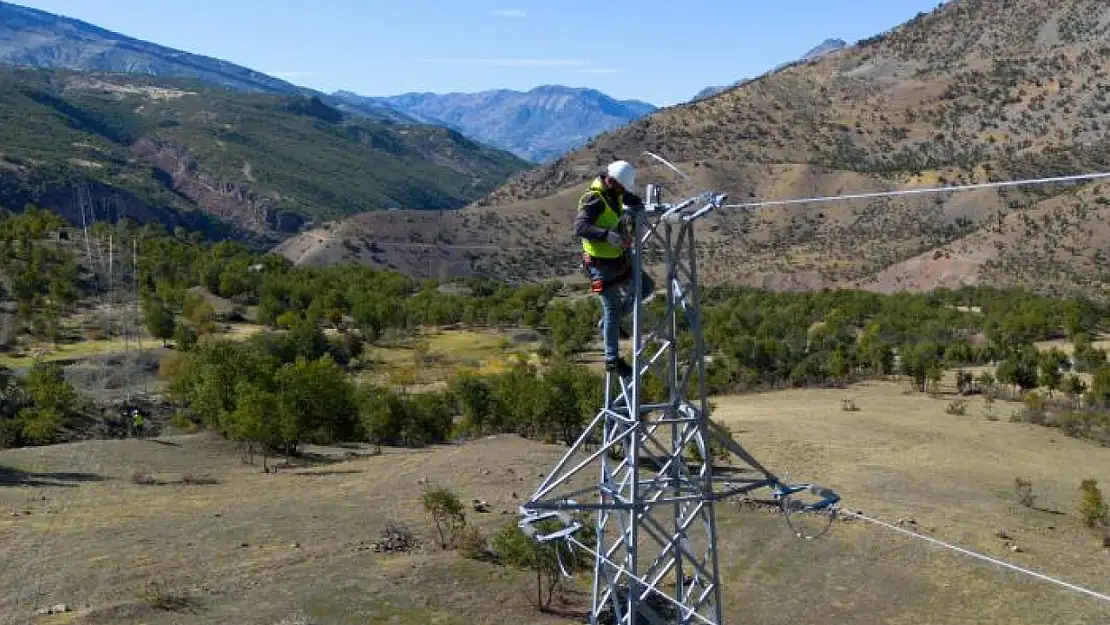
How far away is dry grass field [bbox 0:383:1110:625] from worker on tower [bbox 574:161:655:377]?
11.6m

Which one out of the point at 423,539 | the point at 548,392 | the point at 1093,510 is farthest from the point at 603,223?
the point at 548,392

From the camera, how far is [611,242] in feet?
35.2

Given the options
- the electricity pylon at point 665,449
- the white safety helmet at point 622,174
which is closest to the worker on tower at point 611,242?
the white safety helmet at point 622,174

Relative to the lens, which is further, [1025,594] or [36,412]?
[36,412]

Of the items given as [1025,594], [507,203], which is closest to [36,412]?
[1025,594]

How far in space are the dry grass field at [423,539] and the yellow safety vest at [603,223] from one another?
12372 millimetres

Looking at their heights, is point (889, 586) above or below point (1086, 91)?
below

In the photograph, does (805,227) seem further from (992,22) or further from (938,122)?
(992,22)

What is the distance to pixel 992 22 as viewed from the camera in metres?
166

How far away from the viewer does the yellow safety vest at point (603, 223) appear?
10.6 metres

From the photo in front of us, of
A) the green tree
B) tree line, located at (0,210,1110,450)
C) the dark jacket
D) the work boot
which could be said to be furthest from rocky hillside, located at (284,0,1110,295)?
the dark jacket

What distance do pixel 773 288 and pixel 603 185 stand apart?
10091cm

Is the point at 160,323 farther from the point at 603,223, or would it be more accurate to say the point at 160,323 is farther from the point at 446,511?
the point at 603,223

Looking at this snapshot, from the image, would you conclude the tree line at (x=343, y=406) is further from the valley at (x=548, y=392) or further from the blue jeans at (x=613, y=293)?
the blue jeans at (x=613, y=293)
